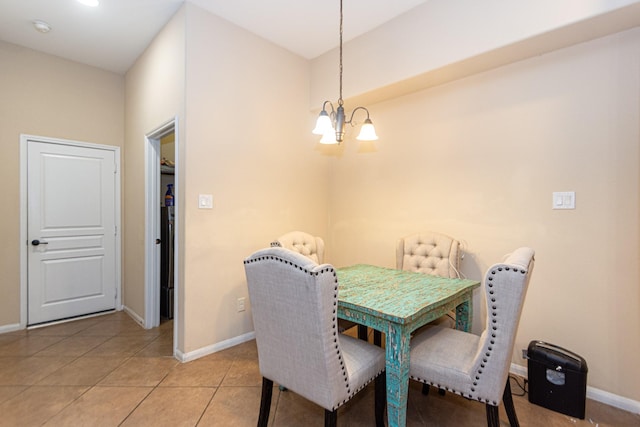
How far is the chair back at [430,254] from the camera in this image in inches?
96.2

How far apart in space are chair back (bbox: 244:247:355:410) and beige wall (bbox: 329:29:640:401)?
5.66 feet

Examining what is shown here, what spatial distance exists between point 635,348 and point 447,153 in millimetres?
1779

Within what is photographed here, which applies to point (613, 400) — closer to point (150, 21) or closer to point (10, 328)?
point (150, 21)

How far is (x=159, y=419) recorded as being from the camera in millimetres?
1841

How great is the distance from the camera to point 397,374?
147 cm

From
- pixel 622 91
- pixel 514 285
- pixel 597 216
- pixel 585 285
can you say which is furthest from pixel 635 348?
pixel 622 91

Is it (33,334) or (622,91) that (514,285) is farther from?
(33,334)

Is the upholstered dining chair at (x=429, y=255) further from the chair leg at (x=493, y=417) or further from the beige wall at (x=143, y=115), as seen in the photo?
the beige wall at (x=143, y=115)

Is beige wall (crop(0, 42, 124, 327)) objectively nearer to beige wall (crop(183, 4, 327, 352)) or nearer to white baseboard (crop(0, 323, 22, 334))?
white baseboard (crop(0, 323, 22, 334))

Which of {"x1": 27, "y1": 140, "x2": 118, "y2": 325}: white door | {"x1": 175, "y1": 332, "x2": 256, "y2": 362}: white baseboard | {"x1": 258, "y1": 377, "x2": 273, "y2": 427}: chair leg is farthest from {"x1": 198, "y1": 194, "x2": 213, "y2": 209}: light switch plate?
{"x1": 27, "y1": 140, "x2": 118, "y2": 325}: white door

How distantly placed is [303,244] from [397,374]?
1.50 meters

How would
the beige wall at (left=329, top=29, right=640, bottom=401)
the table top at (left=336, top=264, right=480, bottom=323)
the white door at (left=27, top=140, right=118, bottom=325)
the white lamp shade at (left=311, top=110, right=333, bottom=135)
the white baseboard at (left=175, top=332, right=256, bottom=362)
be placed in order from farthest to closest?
the white door at (left=27, top=140, right=118, bottom=325) → the white baseboard at (left=175, top=332, right=256, bottom=362) → the white lamp shade at (left=311, top=110, right=333, bottom=135) → the beige wall at (left=329, top=29, right=640, bottom=401) → the table top at (left=336, top=264, right=480, bottom=323)

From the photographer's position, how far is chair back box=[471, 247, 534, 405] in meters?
1.32

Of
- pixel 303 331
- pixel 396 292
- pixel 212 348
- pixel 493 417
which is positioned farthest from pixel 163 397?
pixel 493 417
